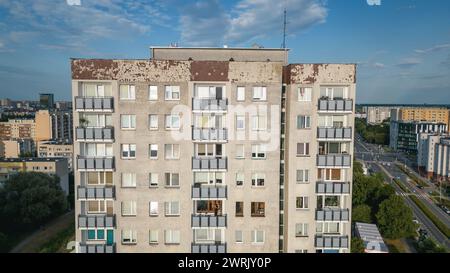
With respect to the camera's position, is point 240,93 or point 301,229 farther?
point 301,229

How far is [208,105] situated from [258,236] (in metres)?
3.93

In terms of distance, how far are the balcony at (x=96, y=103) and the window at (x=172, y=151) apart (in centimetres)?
181

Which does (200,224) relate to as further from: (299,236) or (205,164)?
(299,236)

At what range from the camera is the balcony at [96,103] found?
8.55 m

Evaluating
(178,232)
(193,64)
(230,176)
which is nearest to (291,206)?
(230,176)

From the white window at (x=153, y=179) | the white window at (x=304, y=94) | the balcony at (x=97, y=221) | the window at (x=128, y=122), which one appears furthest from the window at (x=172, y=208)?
the white window at (x=304, y=94)

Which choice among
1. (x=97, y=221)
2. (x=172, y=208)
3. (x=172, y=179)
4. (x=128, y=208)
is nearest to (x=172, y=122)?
(x=172, y=179)

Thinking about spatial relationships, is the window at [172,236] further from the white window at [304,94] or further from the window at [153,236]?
the white window at [304,94]

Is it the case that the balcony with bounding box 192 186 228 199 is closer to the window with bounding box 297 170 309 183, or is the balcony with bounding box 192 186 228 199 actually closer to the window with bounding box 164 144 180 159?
the window with bounding box 164 144 180 159

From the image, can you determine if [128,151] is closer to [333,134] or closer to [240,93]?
[240,93]

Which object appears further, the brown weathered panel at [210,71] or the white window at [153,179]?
the white window at [153,179]

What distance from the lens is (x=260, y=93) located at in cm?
879

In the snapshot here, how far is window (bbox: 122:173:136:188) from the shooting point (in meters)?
8.82

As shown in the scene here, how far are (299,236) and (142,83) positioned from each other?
6.15 meters
